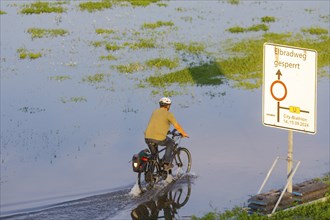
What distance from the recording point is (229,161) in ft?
62.9

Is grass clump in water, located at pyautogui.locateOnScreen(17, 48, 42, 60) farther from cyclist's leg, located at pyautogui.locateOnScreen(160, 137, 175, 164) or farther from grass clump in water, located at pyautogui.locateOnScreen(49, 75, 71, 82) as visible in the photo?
cyclist's leg, located at pyautogui.locateOnScreen(160, 137, 175, 164)

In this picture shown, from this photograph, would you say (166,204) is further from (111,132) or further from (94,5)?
(94,5)

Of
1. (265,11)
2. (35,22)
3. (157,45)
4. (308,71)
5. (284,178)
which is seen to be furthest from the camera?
(265,11)

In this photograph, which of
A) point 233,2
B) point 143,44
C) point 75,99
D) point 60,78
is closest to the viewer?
point 75,99

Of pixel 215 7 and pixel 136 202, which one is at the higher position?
pixel 215 7

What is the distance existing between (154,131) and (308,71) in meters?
3.58

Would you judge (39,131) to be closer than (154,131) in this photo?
No

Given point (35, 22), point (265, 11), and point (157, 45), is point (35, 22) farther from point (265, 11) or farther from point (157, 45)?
point (265, 11)

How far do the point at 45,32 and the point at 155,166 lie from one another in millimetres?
19401

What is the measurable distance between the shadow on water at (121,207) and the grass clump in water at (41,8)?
80.5ft

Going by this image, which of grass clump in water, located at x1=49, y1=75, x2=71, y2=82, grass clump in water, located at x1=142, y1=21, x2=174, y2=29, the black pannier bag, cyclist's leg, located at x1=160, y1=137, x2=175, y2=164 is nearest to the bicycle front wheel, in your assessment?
cyclist's leg, located at x1=160, y1=137, x2=175, y2=164

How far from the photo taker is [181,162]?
17875 millimetres

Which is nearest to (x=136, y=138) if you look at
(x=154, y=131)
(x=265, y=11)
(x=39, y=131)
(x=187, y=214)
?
(x=39, y=131)

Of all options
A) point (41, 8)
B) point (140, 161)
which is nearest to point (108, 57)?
point (41, 8)
